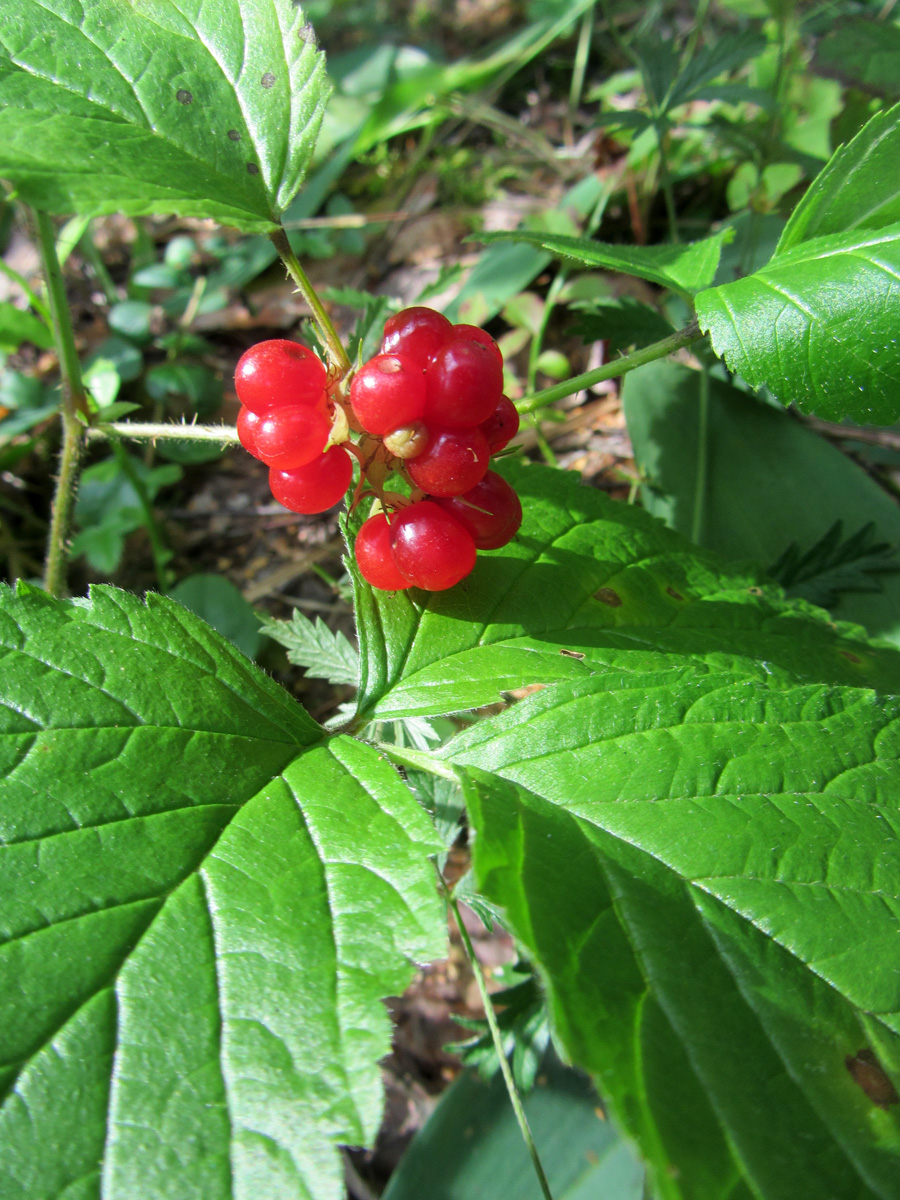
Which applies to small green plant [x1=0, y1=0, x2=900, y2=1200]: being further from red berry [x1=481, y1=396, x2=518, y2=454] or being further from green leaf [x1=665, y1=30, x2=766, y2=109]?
green leaf [x1=665, y1=30, x2=766, y2=109]

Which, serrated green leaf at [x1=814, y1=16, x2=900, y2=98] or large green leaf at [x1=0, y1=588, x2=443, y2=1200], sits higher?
serrated green leaf at [x1=814, y1=16, x2=900, y2=98]

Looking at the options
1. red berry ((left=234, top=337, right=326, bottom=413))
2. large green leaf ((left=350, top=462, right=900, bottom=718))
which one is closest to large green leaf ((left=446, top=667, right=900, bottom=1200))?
large green leaf ((left=350, top=462, right=900, bottom=718))

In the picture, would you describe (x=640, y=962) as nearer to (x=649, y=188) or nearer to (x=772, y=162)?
(x=772, y=162)

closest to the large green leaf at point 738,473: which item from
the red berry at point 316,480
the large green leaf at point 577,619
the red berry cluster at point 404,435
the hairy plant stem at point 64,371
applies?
the large green leaf at point 577,619

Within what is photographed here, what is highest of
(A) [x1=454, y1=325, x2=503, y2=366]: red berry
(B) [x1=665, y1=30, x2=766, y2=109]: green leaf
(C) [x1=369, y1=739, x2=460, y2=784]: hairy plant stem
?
(B) [x1=665, y1=30, x2=766, y2=109]: green leaf

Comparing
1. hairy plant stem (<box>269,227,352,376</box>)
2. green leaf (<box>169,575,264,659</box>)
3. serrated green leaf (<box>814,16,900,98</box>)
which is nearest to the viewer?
hairy plant stem (<box>269,227,352,376</box>)

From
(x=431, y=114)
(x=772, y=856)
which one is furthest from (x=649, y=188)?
(x=772, y=856)

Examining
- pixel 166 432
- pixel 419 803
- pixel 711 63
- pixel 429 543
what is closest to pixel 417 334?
pixel 429 543
